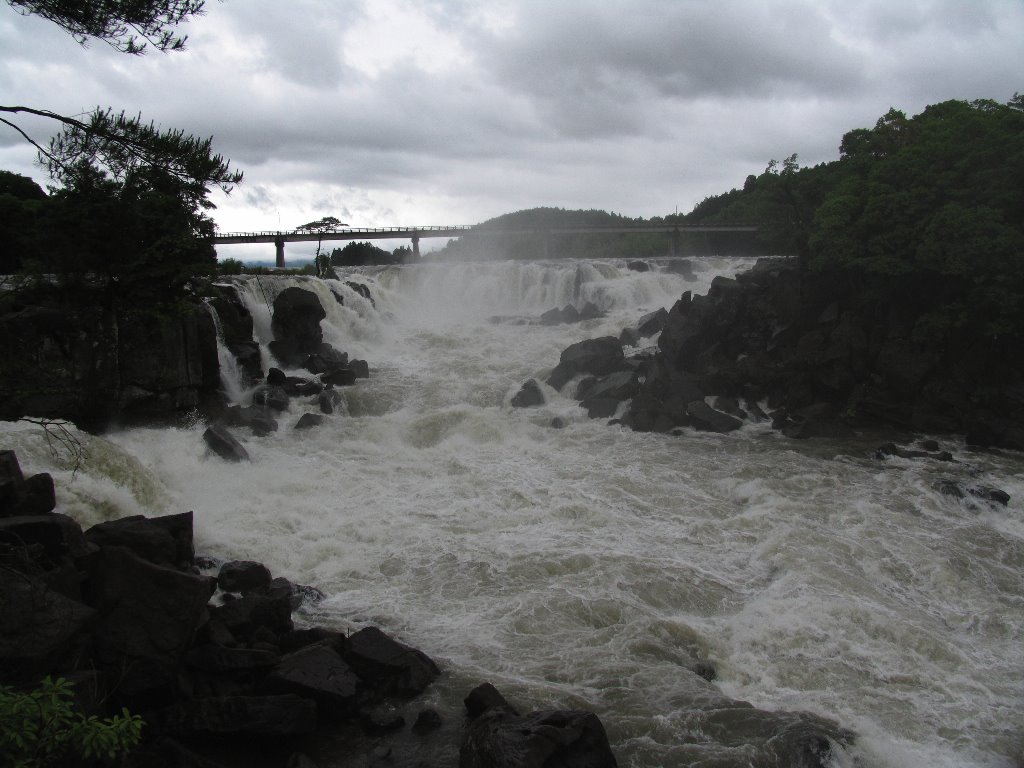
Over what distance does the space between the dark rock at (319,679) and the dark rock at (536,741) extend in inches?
71.3

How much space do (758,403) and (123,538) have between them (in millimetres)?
21198

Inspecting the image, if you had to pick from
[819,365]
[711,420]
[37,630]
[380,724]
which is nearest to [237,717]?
[380,724]

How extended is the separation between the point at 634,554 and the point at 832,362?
15.5 metres

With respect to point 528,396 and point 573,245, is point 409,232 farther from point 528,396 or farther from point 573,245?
point 528,396

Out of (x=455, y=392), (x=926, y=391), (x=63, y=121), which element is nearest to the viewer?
(x=63, y=121)

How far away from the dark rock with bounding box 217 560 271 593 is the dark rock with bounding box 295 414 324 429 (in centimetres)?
982

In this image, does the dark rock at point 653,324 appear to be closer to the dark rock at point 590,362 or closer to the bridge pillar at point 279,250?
the dark rock at point 590,362

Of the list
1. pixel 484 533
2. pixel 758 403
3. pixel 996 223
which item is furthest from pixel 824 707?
pixel 996 223

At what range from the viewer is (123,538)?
430 inches

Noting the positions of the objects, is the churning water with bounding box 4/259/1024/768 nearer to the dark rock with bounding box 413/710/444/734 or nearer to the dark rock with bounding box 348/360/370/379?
the dark rock with bounding box 413/710/444/734

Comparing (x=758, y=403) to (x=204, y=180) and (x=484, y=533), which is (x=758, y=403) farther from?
(x=204, y=180)

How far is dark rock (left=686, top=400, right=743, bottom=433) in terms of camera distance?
78.0 feet

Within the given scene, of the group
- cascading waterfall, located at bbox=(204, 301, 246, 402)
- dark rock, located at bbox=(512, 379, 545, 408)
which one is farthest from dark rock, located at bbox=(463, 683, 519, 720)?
cascading waterfall, located at bbox=(204, 301, 246, 402)

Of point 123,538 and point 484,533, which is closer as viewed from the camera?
point 123,538
